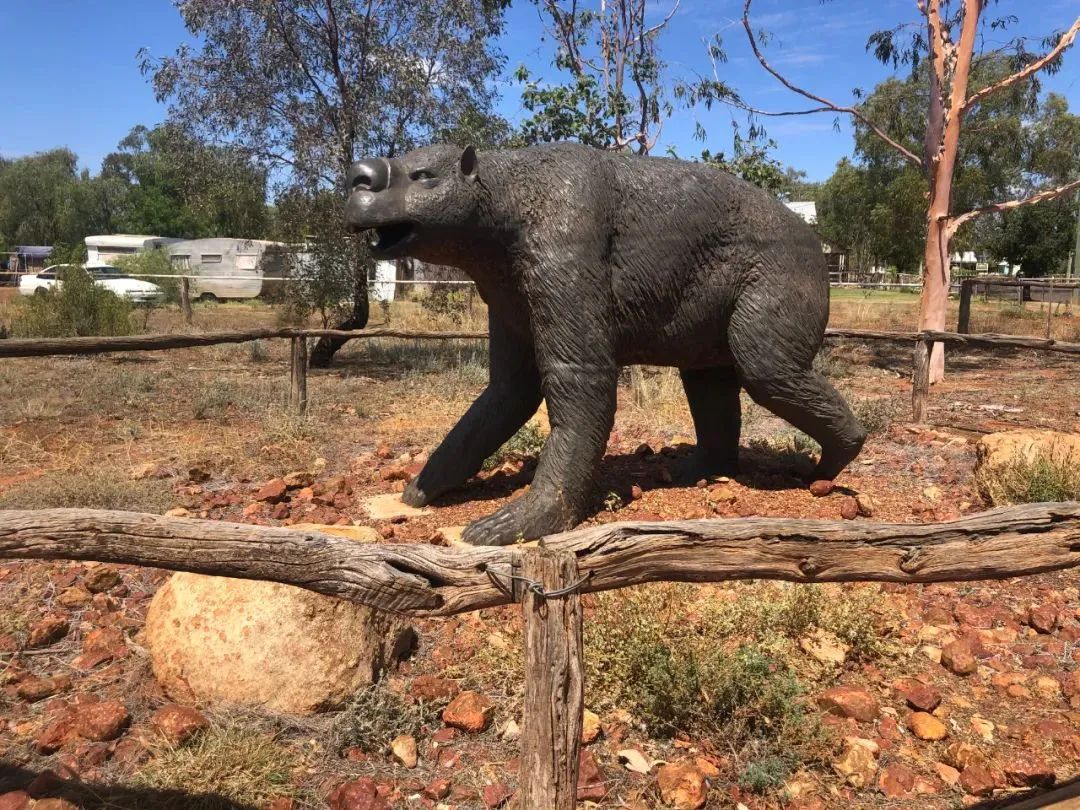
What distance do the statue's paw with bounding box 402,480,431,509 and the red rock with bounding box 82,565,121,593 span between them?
1579 mm

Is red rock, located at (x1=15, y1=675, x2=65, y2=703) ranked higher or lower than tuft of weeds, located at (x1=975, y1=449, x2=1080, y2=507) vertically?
lower

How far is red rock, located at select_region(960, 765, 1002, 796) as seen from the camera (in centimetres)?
235

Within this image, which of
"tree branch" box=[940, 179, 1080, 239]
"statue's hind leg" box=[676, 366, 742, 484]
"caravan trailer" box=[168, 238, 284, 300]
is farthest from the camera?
"caravan trailer" box=[168, 238, 284, 300]

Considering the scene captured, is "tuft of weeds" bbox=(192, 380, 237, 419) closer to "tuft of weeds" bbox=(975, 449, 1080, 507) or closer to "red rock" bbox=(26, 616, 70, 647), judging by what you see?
"red rock" bbox=(26, 616, 70, 647)

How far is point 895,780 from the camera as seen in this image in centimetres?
239

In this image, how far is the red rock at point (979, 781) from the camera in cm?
235

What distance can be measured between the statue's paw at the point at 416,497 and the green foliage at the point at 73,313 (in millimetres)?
8626

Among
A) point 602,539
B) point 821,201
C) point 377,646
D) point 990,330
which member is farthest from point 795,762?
point 821,201

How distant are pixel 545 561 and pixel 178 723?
1.51m

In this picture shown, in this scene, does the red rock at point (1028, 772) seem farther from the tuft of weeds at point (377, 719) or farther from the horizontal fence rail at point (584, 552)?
the tuft of weeds at point (377, 719)

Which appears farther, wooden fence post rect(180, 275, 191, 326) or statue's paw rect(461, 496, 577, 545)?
wooden fence post rect(180, 275, 191, 326)

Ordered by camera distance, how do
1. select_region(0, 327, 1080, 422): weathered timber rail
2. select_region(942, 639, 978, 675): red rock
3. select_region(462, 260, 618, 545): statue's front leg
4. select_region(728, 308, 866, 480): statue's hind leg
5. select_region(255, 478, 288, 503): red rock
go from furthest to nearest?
select_region(0, 327, 1080, 422): weathered timber rail → select_region(255, 478, 288, 503): red rock → select_region(728, 308, 866, 480): statue's hind leg → select_region(462, 260, 618, 545): statue's front leg → select_region(942, 639, 978, 675): red rock

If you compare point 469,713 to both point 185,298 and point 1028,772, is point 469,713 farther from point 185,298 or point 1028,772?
point 185,298

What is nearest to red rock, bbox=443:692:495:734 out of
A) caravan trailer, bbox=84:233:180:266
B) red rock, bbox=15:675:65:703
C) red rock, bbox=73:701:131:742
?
red rock, bbox=73:701:131:742
